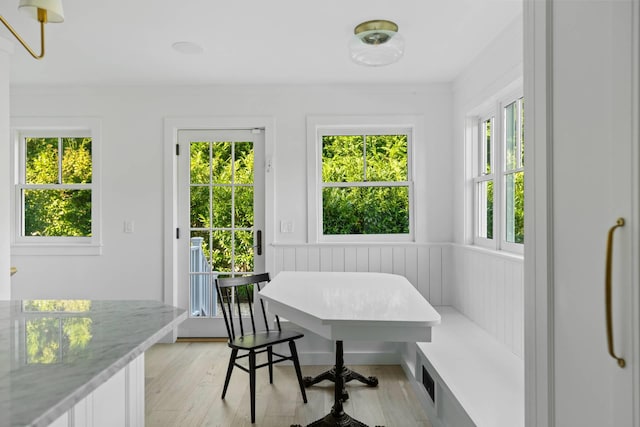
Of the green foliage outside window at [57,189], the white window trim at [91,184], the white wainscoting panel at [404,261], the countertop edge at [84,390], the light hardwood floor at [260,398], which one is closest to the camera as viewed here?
the countertop edge at [84,390]

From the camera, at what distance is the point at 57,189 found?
4332 mm

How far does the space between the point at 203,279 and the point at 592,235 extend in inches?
150

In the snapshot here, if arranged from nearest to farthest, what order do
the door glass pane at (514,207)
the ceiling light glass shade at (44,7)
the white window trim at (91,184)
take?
the ceiling light glass shade at (44,7) → the door glass pane at (514,207) → the white window trim at (91,184)

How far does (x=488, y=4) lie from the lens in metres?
2.62

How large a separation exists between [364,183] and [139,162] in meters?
2.13

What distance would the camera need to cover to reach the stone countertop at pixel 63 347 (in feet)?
2.36

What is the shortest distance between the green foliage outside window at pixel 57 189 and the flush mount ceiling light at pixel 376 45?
291cm

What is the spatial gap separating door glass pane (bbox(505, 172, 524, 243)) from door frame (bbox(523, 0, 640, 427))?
1.84m

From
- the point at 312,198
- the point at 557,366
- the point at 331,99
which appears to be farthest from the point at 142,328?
the point at 331,99

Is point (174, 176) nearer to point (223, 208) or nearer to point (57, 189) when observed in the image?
point (223, 208)

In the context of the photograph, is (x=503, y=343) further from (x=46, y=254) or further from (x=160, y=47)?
(x=46, y=254)

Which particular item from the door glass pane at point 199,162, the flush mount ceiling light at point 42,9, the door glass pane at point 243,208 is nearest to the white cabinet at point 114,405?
the flush mount ceiling light at point 42,9

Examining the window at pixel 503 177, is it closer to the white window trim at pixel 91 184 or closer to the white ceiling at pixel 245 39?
the white ceiling at pixel 245 39

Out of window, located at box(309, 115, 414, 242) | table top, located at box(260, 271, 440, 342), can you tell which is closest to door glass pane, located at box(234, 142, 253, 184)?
window, located at box(309, 115, 414, 242)
